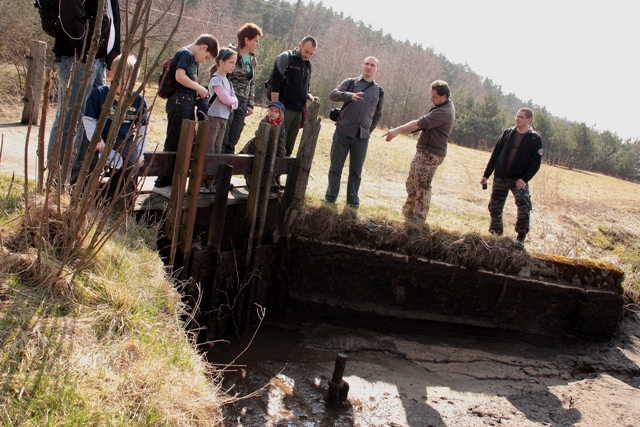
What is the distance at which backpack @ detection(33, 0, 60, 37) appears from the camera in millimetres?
4395

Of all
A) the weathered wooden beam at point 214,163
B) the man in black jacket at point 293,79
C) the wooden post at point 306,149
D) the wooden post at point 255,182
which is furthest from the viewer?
the man in black jacket at point 293,79

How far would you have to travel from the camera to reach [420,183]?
6.99 m

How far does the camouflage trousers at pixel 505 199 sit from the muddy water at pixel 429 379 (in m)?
1.59

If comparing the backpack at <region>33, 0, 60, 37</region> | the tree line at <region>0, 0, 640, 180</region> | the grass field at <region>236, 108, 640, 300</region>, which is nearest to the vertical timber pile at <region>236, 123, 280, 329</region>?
the grass field at <region>236, 108, 640, 300</region>

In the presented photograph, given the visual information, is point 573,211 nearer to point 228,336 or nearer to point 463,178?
point 463,178

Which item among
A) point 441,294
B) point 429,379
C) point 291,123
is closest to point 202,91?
Result: point 291,123

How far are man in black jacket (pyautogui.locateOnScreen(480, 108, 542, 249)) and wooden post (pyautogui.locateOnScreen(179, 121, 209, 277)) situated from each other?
4.01 m

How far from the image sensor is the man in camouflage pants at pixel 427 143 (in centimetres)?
666

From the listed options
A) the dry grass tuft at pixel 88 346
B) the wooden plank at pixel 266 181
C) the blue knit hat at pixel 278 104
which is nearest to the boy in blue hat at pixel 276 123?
the blue knit hat at pixel 278 104

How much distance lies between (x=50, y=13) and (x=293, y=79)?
10.3 feet

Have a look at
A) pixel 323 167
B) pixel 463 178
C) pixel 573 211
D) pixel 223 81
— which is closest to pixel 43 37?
pixel 323 167

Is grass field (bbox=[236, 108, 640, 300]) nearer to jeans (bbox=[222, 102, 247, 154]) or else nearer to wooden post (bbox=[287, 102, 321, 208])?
wooden post (bbox=[287, 102, 321, 208])

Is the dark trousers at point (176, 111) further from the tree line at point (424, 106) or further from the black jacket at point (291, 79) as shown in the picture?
the tree line at point (424, 106)

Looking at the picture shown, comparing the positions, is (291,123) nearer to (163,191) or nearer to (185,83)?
(185,83)
